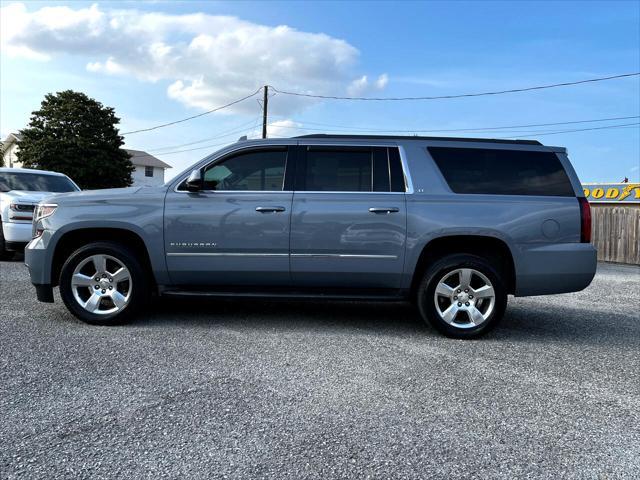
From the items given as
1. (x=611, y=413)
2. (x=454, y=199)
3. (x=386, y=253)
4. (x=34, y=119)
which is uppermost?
(x=34, y=119)

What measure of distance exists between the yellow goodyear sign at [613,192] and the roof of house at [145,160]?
2078 inches

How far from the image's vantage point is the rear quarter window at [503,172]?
17.2 ft

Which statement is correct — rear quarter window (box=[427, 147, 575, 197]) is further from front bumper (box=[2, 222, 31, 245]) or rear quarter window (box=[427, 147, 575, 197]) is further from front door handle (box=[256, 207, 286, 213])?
front bumper (box=[2, 222, 31, 245])

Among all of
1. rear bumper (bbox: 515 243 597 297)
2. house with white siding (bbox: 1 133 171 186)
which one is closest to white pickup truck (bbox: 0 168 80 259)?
rear bumper (bbox: 515 243 597 297)

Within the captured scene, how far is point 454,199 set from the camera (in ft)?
17.0

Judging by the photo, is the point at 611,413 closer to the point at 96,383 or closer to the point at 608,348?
the point at 608,348

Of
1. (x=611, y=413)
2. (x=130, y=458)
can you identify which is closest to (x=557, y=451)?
(x=611, y=413)

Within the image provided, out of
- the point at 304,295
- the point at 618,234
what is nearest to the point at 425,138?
the point at 304,295

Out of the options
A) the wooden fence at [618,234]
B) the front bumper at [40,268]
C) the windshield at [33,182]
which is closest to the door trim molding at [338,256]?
the front bumper at [40,268]

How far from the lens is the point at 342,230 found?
516 cm

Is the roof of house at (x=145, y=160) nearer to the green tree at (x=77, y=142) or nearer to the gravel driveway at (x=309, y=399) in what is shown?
the green tree at (x=77, y=142)

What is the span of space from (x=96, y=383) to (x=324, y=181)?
277 cm

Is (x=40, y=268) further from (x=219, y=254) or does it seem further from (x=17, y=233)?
(x=17, y=233)

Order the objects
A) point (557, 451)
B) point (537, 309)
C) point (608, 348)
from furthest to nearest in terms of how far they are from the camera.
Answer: point (537, 309) → point (608, 348) → point (557, 451)
